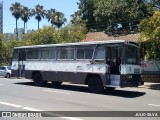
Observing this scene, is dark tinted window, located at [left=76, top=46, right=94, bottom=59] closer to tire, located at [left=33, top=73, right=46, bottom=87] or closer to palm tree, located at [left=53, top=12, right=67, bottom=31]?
tire, located at [left=33, top=73, right=46, bottom=87]

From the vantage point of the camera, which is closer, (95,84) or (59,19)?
(95,84)

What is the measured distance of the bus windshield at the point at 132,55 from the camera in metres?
18.1

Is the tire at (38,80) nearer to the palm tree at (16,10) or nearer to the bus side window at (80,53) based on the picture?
the bus side window at (80,53)

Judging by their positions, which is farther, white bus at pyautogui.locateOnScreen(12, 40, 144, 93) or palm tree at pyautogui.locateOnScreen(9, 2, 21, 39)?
palm tree at pyautogui.locateOnScreen(9, 2, 21, 39)

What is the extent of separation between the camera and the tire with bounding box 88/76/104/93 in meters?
18.9

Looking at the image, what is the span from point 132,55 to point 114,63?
108 centimetres

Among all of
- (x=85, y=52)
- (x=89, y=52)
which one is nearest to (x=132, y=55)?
(x=89, y=52)

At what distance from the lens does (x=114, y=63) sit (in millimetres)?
18734

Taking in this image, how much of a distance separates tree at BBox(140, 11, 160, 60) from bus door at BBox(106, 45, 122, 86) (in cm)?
450

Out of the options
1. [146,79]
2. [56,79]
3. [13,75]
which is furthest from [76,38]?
[56,79]

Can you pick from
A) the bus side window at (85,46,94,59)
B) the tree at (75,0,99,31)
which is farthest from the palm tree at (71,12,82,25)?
the bus side window at (85,46,94,59)

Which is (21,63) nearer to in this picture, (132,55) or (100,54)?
(100,54)

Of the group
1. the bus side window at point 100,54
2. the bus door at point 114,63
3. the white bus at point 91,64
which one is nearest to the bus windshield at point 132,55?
the white bus at point 91,64

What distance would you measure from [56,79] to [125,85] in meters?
5.62
